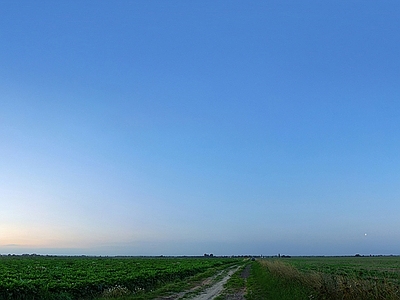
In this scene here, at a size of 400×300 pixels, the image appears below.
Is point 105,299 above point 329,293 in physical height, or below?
below

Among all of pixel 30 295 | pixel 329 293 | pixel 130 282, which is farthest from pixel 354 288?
pixel 130 282

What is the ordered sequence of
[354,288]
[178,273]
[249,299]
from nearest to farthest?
1. [354,288]
2. [249,299]
3. [178,273]

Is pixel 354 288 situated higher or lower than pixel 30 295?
higher

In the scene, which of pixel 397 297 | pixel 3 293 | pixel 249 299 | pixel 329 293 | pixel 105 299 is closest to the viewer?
pixel 397 297

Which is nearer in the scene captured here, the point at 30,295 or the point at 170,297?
the point at 30,295

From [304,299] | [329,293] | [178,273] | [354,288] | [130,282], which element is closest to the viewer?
[354,288]

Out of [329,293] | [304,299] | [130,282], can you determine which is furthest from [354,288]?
[130,282]

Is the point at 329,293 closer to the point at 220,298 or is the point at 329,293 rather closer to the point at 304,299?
the point at 304,299

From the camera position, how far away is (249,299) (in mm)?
19703

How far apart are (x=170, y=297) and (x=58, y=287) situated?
6.19m

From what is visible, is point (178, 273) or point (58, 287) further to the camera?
point (178, 273)

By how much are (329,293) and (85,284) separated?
47.1 ft

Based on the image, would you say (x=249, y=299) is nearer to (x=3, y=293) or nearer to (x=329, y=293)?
(x=329, y=293)

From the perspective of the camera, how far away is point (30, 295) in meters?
16.9
